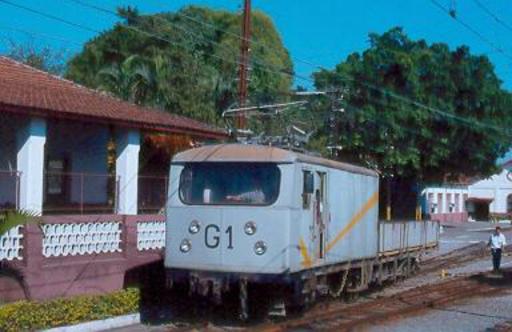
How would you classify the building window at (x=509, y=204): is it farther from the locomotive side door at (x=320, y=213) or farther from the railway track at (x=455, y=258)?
the locomotive side door at (x=320, y=213)

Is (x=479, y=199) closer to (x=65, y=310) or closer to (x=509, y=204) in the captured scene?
(x=509, y=204)

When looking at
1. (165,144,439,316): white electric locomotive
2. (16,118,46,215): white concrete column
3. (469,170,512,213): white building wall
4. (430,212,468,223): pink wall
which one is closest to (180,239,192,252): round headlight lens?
(165,144,439,316): white electric locomotive

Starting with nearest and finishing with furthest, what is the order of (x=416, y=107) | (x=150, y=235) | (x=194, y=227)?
(x=194, y=227) < (x=150, y=235) < (x=416, y=107)

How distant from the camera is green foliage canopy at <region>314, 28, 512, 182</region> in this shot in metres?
40.7

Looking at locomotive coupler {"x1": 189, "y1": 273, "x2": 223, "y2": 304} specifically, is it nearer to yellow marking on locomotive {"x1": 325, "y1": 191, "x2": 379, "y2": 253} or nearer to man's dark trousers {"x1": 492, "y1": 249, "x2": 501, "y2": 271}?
yellow marking on locomotive {"x1": 325, "y1": 191, "x2": 379, "y2": 253}

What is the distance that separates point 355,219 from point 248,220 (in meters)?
4.55

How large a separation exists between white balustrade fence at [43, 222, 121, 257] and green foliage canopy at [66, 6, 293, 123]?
47.1ft

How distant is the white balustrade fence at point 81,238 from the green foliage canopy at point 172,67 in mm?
14353

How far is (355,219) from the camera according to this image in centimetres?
2034

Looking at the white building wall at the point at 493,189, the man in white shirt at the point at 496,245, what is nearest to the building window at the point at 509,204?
the white building wall at the point at 493,189

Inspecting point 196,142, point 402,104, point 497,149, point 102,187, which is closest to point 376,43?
point 402,104

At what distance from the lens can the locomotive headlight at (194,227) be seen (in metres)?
16.7

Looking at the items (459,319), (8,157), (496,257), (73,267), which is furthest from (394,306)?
(496,257)

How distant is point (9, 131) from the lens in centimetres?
2162
